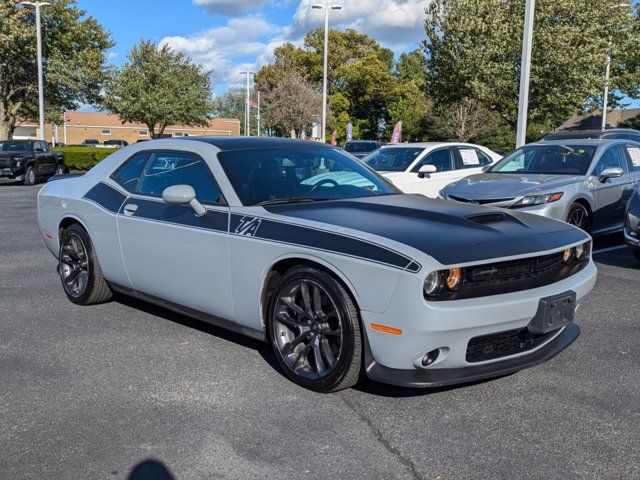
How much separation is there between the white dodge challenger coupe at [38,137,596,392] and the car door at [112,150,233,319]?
1 cm

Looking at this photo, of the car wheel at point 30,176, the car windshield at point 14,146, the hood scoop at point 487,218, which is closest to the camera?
the hood scoop at point 487,218

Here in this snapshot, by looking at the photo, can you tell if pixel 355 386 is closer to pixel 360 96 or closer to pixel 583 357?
pixel 583 357

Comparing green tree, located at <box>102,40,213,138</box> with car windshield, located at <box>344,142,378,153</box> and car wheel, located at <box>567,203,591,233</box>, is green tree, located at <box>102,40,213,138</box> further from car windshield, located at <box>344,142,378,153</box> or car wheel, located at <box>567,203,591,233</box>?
car wheel, located at <box>567,203,591,233</box>

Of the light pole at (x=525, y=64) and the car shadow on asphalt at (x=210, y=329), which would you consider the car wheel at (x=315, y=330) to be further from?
the light pole at (x=525, y=64)

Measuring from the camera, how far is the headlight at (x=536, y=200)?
780 cm

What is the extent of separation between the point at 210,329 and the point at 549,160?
20.1 feet

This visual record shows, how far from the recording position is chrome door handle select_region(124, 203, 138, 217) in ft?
16.3

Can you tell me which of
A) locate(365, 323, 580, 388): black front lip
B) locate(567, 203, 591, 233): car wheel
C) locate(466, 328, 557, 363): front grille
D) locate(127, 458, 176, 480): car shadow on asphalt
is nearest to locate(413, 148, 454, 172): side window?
locate(567, 203, 591, 233): car wheel

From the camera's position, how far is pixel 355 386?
12.8 feet

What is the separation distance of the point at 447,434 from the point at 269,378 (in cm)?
122

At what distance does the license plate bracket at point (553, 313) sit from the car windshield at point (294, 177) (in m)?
1.62

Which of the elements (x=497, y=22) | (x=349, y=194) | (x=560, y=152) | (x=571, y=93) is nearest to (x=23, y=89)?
(x=497, y=22)

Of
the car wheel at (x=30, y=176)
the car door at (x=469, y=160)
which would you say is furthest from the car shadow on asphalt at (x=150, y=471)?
the car wheel at (x=30, y=176)

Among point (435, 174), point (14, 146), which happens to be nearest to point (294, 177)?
point (435, 174)
